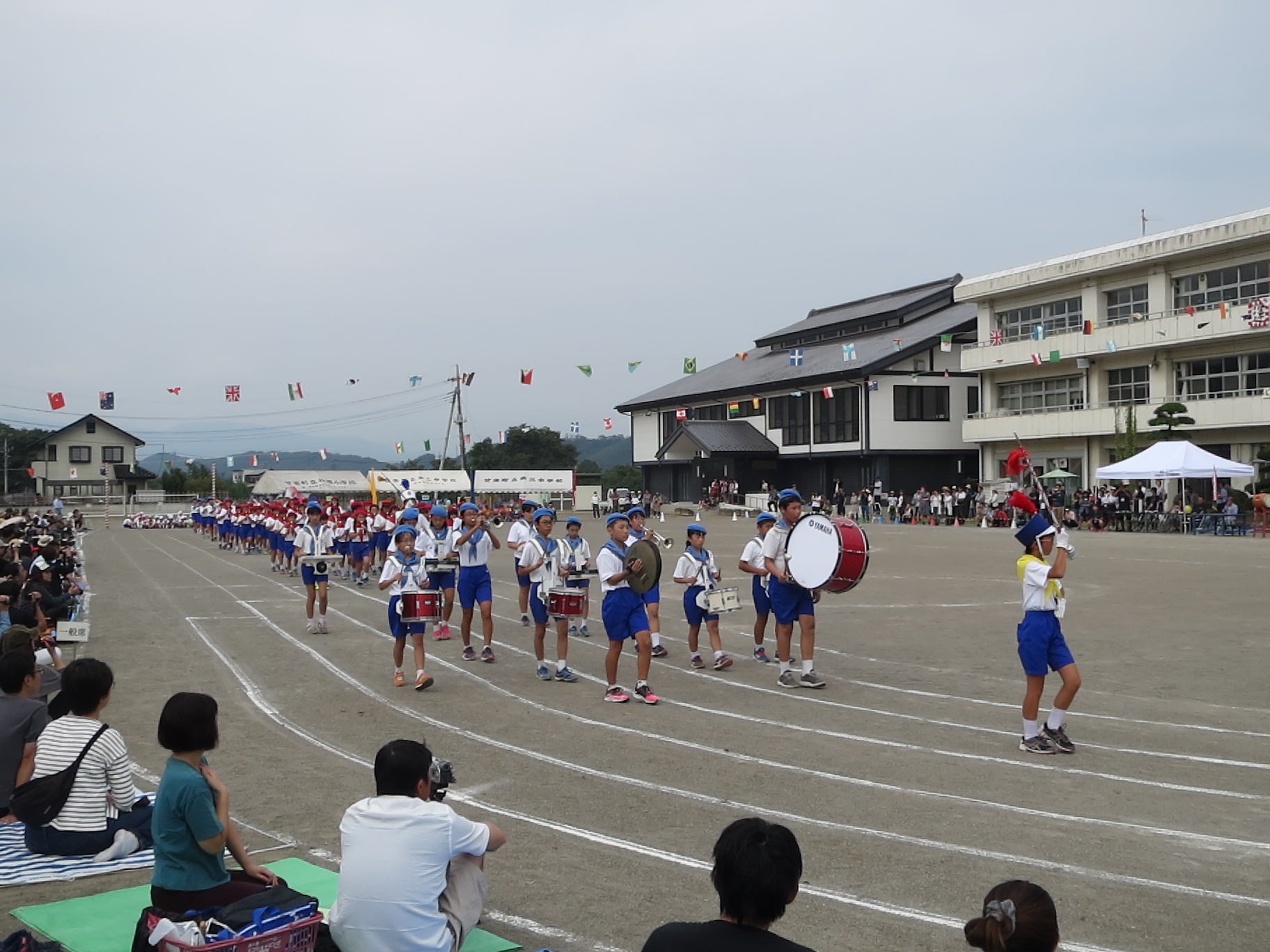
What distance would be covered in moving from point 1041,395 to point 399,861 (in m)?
46.4

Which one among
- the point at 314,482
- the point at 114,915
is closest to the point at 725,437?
the point at 314,482

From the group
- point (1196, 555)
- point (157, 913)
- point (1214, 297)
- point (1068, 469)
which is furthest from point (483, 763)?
point (1068, 469)

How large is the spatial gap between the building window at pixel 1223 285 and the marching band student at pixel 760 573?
31.4 metres

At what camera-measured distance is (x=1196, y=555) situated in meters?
25.2

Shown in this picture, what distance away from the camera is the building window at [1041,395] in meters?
44.5

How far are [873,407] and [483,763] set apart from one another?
144 ft

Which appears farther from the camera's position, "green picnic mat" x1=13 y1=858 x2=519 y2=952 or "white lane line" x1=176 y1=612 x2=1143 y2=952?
→ "white lane line" x1=176 y1=612 x2=1143 y2=952

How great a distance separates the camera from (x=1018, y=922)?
294 centimetres

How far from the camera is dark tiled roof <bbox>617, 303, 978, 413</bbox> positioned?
164 feet

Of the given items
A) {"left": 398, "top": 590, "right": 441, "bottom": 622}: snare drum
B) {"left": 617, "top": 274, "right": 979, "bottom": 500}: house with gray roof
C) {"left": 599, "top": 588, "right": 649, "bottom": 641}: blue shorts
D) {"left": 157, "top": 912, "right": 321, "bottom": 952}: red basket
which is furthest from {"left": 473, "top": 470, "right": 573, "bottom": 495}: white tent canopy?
{"left": 157, "top": 912, "right": 321, "bottom": 952}: red basket

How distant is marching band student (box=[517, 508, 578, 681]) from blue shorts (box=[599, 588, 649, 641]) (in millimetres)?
1221

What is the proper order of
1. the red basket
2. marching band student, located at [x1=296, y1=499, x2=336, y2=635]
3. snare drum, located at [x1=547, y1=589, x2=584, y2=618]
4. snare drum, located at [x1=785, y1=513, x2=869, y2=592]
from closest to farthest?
the red basket
snare drum, located at [x1=785, y1=513, x2=869, y2=592]
snare drum, located at [x1=547, y1=589, x2=584, y2=618]
marching band student, located at [x1=296, y1=499, x2=336, y2=635]

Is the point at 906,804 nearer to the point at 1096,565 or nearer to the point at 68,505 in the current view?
the point at 1096,565

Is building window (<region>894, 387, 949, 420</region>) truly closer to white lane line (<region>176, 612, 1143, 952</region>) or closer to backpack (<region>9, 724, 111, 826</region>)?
white lane line (<region>176, 612, 1143, 952</region>)
